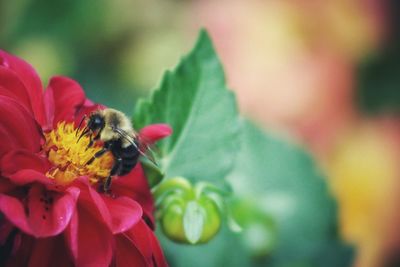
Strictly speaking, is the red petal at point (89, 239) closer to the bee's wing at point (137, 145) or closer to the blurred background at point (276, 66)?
the bee's wing at point (137, 145)

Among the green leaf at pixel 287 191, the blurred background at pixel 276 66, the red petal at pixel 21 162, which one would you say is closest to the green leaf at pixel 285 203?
the green leaf at pixel 287 191

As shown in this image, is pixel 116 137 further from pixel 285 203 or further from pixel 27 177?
pixel 285 203

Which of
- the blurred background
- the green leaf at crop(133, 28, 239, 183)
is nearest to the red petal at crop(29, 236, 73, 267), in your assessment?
the green leaf at crop(133, 28, 239, 183)

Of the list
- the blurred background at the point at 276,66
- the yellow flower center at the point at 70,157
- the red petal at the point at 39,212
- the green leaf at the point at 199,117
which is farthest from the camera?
the blurred background at the point at 276,66

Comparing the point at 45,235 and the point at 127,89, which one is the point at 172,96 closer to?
the point at 45,235

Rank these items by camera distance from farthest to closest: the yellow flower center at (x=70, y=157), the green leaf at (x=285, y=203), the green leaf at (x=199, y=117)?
the green leaf at (x=285, y=203) → the green leaf at (x=199, y=117) → the yellow flower center at (x=70, y=157)

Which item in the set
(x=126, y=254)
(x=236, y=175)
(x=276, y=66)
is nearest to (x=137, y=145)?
(x=126, y=254)
